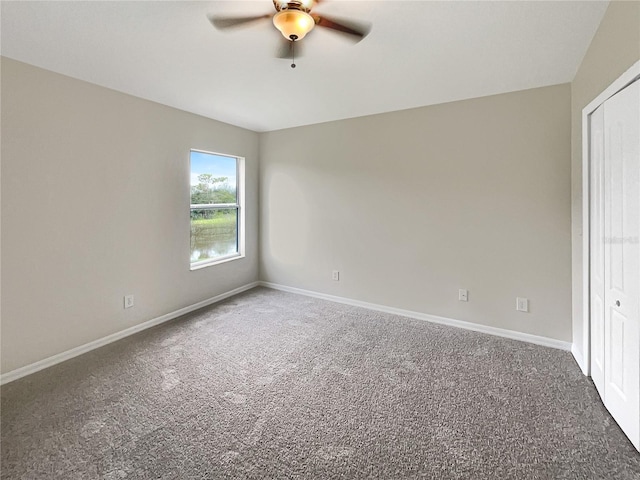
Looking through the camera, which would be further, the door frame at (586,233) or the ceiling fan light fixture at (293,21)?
the door frame at (586,233)

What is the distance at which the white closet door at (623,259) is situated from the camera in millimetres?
1578

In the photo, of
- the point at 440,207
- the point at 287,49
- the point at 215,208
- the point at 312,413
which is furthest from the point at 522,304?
the point at 215,208

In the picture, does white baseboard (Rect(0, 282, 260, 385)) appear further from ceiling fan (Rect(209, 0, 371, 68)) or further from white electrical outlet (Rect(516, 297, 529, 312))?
white electrical outlet (Rect(516, 297, 529, 312))

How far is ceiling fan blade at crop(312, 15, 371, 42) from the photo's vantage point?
1.77m

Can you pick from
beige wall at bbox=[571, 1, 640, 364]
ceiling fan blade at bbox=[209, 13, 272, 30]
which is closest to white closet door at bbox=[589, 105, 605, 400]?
beige wall at bbox=[571, 1, 640, 364]

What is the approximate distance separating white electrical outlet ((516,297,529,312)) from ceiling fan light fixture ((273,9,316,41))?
2.97m

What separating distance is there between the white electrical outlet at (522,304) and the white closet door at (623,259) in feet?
3.15

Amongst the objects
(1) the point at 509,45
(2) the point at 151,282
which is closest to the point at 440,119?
(1) the point at 509,45

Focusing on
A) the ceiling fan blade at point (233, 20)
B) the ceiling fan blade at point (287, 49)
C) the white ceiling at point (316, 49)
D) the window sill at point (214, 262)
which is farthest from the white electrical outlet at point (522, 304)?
the window sill at point (214, 262)

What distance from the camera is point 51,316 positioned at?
247 centimetres

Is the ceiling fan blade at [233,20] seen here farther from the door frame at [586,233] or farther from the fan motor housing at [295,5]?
the door frame at [586,233]

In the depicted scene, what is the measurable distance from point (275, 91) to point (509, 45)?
1.94 metres

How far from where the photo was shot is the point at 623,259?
1713 millimetres

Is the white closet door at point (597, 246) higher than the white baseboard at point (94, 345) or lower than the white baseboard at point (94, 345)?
higher
